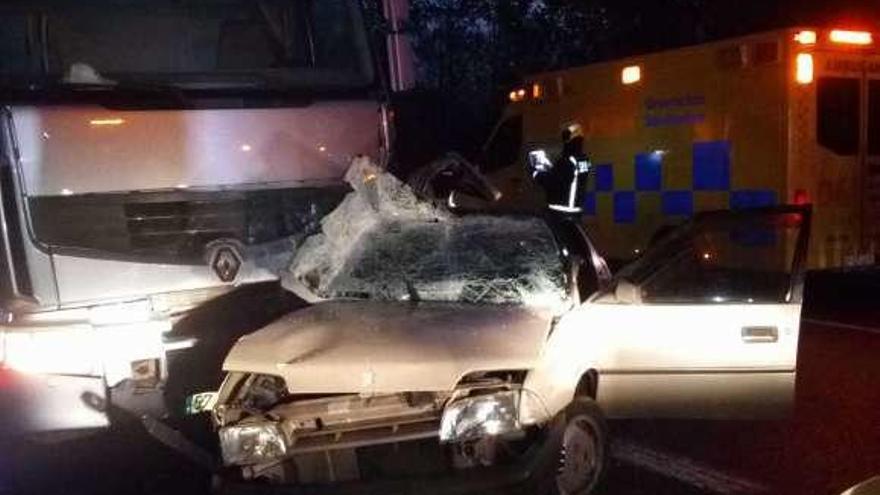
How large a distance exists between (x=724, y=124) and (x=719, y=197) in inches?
27.2

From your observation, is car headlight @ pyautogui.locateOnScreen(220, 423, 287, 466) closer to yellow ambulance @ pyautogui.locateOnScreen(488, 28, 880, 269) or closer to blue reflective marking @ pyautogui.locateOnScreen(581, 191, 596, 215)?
yellow ambulance @ pyautogui.locateOnScreen(488, 28, 880, 269)

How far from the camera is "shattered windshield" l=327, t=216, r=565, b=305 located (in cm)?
533

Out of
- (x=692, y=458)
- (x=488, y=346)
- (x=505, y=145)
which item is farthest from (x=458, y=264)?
(x=505, y=145)

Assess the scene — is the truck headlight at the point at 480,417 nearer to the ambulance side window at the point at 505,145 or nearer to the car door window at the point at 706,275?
the car door window at the point at 706,275

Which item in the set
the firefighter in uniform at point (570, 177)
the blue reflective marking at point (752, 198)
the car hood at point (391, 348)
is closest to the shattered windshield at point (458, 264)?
the car hood at point (391, 348)

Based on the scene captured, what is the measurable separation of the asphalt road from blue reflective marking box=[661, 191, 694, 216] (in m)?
3.85

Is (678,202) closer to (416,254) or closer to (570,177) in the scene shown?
(570,177)

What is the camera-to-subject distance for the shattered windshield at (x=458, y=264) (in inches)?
210

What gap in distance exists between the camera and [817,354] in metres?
7.98

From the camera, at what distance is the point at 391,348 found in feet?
14.6

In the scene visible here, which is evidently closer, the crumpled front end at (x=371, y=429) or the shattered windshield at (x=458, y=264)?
the crumpled front end at (x=371, y=429)

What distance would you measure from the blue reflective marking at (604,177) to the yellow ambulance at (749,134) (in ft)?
0.06

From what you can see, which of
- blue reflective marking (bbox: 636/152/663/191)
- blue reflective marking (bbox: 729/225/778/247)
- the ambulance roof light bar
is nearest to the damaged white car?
blue reflective marking (bbox: 729/225/778/247)

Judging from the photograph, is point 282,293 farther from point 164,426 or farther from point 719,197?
Result: point 719,197
